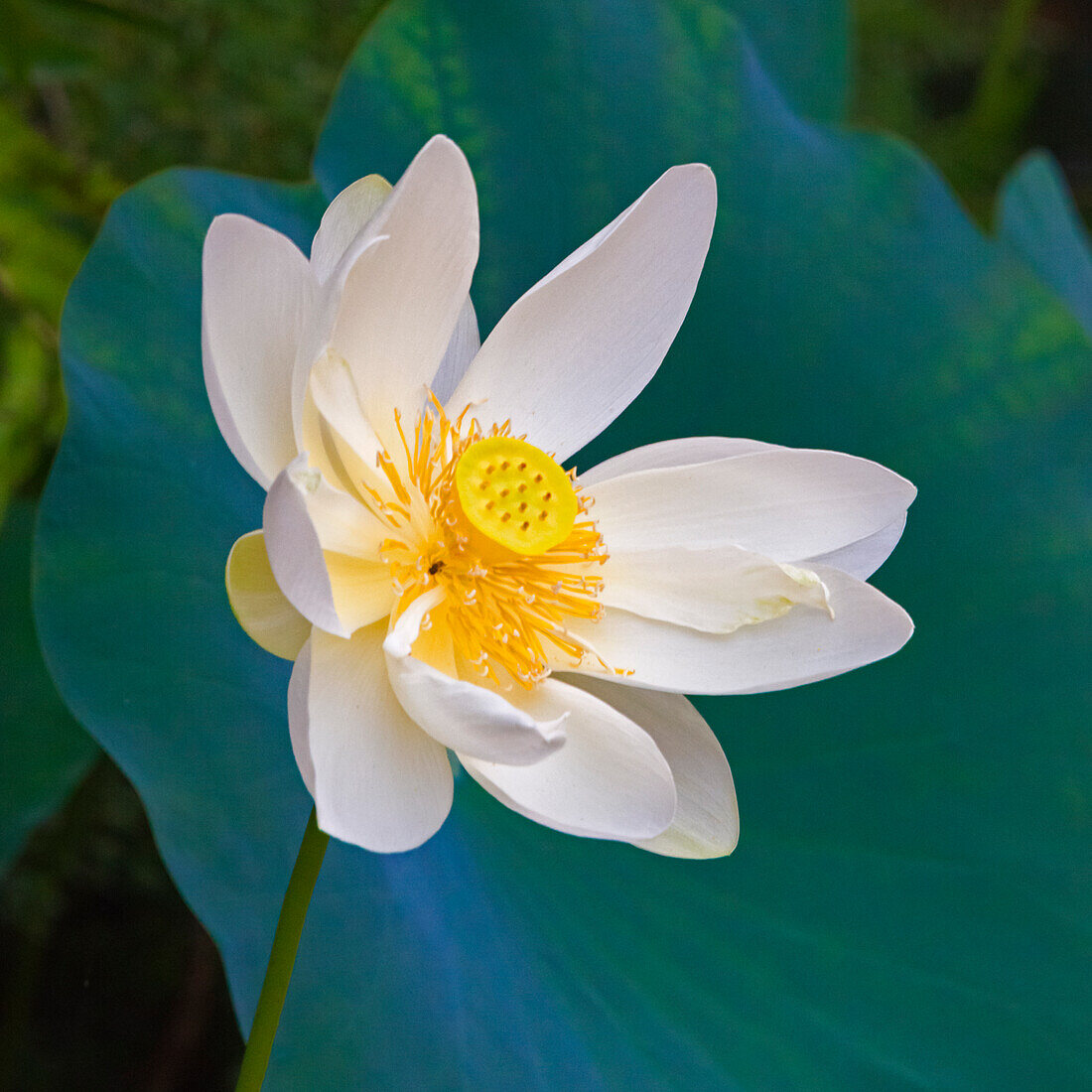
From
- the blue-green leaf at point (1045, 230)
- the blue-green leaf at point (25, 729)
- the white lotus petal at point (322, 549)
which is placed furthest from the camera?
the blue-green leaf at point (1045, 230)

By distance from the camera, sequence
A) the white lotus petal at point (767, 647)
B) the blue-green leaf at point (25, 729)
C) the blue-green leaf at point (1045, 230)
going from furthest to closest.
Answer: the blue-green leaf at point (1045, 230) < the blue-green leaf at point (25, 729) < the white lotus petal at point (767, 647)

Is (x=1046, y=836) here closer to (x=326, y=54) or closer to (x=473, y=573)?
(x=473, y=573)

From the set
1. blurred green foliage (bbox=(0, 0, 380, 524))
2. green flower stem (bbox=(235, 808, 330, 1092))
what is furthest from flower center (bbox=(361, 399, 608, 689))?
blurred green foliage (bbox=(0, 0, 380, 524))

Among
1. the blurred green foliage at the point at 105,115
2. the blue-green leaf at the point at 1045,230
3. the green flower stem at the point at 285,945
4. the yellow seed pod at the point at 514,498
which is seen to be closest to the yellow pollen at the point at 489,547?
the yellow seed pod at the point at 514,498

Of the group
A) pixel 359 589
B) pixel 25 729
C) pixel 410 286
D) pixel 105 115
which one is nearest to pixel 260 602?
pixel 359 589

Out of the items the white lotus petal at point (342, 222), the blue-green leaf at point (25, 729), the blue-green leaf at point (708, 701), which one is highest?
the white lotus petal at point (342, 222)

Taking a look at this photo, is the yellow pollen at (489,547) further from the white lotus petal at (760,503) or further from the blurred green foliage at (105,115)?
the blurred green foliage at (105,115)
